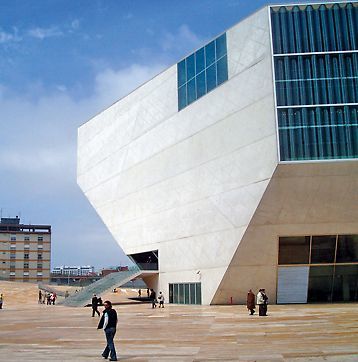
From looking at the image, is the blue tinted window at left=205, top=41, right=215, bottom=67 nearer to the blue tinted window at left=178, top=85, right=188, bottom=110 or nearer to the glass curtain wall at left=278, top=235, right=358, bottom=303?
the blue tinted window at left=178, top=85, right=188, bottom=110

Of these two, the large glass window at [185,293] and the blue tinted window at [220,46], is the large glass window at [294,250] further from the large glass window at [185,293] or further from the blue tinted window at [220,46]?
the blue tinted window at [220,46]

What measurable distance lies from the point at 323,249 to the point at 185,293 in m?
14.0

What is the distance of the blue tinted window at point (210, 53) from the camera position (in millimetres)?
42406

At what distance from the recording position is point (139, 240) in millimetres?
53594

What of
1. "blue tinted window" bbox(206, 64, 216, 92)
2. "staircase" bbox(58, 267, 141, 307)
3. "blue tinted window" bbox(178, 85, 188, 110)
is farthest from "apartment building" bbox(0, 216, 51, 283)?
"blue tinted window" bbox(206, 64, 216, 92)

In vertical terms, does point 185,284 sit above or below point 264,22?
below

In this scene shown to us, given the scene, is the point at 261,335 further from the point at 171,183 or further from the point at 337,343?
the point at 171,183

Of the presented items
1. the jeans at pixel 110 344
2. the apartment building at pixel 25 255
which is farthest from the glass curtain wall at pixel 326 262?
the apartment building at pixel 25 255

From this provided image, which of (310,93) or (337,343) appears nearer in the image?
(337,343)

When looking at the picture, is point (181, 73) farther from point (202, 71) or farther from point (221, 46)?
point (221, 46)

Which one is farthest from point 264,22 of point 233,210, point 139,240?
point 139,240

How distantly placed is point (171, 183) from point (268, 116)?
48.2ft

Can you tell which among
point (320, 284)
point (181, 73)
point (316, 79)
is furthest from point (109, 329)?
point (181, 73)

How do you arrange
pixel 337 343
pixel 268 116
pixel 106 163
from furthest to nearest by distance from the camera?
1. pixel 106 163
2. pixel 268 116
3. pixel 337 343
